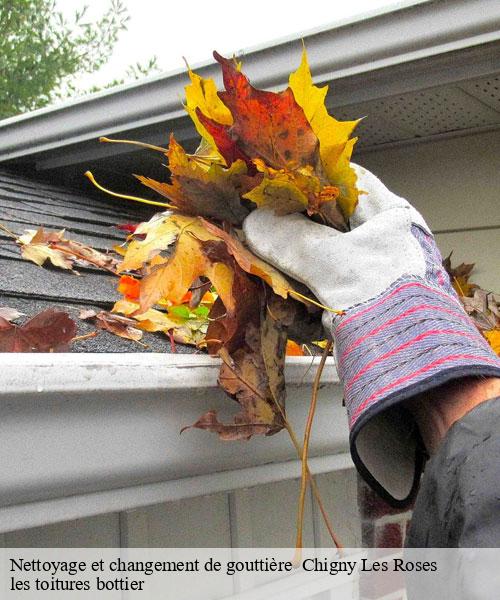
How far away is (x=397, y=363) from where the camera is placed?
80cm

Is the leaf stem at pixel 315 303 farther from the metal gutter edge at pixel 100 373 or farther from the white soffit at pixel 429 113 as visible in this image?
the white soffit at pixel 429 113

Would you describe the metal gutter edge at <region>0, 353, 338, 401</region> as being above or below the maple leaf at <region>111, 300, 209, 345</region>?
below

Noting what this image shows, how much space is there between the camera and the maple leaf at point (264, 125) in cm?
91

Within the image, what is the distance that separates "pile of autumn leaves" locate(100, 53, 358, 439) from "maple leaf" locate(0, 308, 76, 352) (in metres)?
0.21

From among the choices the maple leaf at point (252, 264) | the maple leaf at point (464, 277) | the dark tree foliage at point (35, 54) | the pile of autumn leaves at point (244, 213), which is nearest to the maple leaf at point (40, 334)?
the pile of autumn leaves at point (244, 213)

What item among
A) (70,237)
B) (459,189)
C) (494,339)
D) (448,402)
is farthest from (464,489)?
(459,189)

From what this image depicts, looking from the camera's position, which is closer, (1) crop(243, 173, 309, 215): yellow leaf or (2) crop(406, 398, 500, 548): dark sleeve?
(2) crop(406, 398, 500, 548): dark sleeve

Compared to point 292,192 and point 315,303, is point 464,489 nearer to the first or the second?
point 315,303

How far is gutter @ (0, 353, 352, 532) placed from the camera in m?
0.80

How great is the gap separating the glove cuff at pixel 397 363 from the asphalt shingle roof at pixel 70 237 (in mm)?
446

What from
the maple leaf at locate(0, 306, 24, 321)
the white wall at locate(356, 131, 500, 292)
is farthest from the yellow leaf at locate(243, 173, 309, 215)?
the white wall at locate(356, 131, 500, 292)

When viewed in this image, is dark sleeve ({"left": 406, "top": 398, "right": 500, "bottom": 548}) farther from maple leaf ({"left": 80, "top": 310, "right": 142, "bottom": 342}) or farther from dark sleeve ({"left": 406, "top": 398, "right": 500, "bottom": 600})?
maple leaf ({"left": 80, "top": 310, "right": 142, "bottom": 342})

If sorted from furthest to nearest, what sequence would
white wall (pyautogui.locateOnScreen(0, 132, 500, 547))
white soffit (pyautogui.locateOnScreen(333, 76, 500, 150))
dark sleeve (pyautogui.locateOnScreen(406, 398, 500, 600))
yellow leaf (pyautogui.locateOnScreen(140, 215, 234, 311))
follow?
white soffit (pyautogui.locateOnScreen(333, 76, 500, 150)), white wall (pyautogui.locateOnScreen(0, 132, 500, 547)), yellow leaf (pyautogui.locateOnScreen(140, 215, 234, 311)), dark sleeve (pyautogui.locateOnScreen(406, 398, 500, 600))

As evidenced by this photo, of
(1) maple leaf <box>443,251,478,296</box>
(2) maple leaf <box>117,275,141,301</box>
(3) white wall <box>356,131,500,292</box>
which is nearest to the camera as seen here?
(2) maple leaf <box>117,275,141,301</box>
